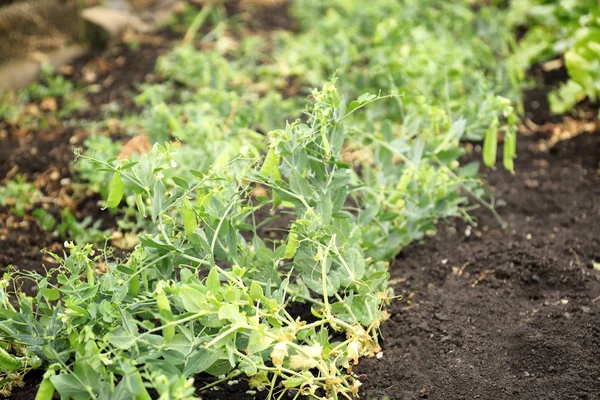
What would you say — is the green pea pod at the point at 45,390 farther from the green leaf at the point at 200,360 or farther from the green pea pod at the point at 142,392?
the green leaf at the point at 200,360

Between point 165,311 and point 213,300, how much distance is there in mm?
127

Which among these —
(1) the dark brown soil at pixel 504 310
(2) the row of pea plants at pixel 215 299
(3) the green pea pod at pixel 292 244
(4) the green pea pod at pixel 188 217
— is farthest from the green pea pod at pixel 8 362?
(1) the dark brown soil at pixel 504 310

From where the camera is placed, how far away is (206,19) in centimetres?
584

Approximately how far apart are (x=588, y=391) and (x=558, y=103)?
226 centimetres

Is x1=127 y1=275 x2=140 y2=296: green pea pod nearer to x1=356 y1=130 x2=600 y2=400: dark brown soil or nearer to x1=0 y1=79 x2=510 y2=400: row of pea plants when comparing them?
x1=0 y1=79 x2=510 y2=400: row of pea plants

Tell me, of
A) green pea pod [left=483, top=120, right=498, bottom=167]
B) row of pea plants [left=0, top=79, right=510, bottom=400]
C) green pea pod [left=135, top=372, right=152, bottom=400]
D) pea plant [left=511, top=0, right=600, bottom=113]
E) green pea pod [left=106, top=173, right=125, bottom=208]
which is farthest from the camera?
pea plant [left=511, top=0, right=600, bottom=113]

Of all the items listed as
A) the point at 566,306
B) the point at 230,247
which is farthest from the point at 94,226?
the point at 566,306

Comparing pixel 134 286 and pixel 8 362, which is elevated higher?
pixel 134 286

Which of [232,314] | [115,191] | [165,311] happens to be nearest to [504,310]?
[232,314]

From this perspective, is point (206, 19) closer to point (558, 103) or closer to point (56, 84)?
point (56, 84)

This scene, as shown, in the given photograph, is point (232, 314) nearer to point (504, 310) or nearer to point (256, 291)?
point (256, 291)

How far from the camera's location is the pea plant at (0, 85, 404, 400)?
70.0 inches

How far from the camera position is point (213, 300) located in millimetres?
1802

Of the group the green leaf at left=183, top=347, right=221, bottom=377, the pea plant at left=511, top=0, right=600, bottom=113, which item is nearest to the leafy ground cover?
the green leaf at left=183, top=347, right=221, bottom=377
